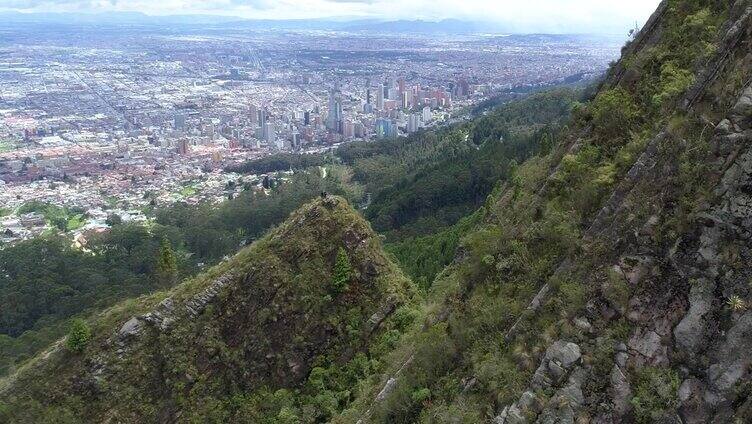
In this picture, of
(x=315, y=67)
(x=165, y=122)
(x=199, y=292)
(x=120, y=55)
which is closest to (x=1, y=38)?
(x=120, y=55)

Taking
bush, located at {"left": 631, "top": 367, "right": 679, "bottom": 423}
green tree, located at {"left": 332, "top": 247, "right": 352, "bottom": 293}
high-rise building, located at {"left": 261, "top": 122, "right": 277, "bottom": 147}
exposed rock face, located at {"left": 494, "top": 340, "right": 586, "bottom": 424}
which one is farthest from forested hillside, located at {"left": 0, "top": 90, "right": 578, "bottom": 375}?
high-rise building, located at {"left": 261, "top": 122, "right": 277, "bottom": 147}

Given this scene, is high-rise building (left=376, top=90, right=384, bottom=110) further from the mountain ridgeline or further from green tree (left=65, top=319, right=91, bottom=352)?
green tree (left=65, top=319, right=91, bottom=352)

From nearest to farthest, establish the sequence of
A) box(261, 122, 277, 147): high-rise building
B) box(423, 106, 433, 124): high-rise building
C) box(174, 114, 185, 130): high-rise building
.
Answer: box(261, 122, 277, 147): high-rise building → box(174, 114, 185, 130): high-rise building → box(423, 106, 433, 124): high-rise building

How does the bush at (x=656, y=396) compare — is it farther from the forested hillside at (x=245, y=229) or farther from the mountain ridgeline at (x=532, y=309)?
the forested hillside at (x=245, y=229)

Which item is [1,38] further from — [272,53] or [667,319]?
[667,319]

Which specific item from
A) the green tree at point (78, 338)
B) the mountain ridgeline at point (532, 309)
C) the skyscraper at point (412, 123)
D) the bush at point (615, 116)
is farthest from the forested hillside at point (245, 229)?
the skyscraper at point (412, 123)

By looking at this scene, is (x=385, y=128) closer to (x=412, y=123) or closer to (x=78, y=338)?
(x=412, y=123)
